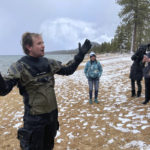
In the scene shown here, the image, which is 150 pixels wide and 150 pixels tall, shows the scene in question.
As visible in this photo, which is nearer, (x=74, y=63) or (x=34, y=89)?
(x=34, y=89)

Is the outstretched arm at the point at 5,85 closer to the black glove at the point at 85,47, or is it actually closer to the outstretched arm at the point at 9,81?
the outstretched arm at the point at 9,81

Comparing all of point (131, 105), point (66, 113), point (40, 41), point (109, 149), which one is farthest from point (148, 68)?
point (40, 41)

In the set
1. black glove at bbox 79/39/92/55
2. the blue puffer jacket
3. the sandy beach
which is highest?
black glove at bbox 79/39/92/55

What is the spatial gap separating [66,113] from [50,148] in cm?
328

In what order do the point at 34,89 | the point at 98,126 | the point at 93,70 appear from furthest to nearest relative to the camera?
1. the point at 93,70
2. the point at 98,126
3. the point at 34,89

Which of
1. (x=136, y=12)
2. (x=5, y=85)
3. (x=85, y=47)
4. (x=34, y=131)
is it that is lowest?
(x=34, y=131)

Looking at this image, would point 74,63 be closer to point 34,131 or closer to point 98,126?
point 34,131

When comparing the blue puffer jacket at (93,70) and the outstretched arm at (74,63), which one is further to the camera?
the blue puffer jacket at (93,70)

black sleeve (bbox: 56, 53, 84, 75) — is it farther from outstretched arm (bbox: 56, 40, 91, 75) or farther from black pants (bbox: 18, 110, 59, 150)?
black pants (bbox: 18, 110, 59, 150)

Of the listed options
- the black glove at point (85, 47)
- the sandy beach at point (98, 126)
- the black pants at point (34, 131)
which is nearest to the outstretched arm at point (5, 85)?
the black pants at point (34, 131)

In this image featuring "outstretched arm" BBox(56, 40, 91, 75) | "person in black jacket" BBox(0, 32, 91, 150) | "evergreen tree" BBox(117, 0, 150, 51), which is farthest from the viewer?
"evergreen tree" BBox(117, 0, 150, 51)

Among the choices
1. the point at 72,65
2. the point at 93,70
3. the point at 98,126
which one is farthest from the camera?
the point at 93,70

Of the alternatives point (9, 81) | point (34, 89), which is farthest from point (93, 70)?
point (9, 81)

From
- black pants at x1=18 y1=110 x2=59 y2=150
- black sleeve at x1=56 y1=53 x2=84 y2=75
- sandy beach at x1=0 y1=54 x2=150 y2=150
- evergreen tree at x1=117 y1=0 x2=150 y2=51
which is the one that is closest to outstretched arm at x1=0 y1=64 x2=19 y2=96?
black pants at x1=18 y1=110 x2=59 y2=150
